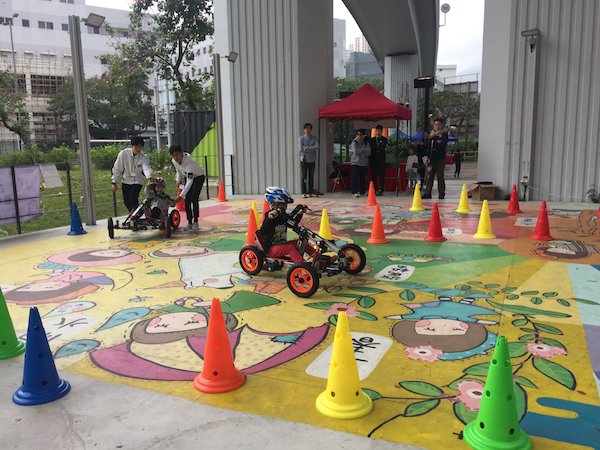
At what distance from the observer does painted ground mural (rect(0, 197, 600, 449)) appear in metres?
3.27

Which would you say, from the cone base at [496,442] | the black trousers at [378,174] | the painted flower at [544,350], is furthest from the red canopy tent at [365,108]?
the cone base at [496,442]

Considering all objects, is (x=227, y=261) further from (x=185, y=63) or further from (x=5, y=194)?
(x=185, y=63)

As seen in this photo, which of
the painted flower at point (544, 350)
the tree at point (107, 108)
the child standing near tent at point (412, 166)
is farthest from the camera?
the tree at point (107, 108)

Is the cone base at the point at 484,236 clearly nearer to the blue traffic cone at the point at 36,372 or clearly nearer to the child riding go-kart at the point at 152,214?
Result: the child riding go-kart at the point at 152,214

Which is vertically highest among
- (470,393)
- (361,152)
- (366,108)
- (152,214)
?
(366,108)

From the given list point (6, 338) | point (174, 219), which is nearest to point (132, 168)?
point (174, 219)

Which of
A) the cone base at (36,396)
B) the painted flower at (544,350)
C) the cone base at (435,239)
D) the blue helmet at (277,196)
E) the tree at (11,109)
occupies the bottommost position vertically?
the cone base at (36,396)

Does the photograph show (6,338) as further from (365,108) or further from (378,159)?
(365,108)

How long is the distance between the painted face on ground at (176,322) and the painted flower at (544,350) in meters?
2.90

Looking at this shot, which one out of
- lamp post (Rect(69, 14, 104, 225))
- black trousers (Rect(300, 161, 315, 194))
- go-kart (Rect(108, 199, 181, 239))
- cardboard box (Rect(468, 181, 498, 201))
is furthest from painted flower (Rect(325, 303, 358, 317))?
black trousers (Rect(300, 161, 315, 194))

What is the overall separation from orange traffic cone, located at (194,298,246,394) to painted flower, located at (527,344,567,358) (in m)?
2.36

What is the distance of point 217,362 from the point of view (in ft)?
11.6

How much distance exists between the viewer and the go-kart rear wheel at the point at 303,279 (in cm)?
551

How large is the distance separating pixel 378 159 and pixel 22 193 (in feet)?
32.4
